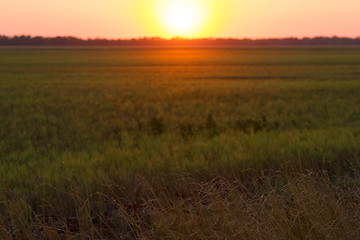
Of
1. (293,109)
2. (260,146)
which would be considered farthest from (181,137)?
(293,109)

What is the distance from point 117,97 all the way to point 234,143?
11972 mm

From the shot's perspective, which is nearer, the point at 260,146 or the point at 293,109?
the point at 260,146

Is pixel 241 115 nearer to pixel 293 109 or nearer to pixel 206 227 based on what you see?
pixel 293 109

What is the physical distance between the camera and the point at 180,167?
662 cm

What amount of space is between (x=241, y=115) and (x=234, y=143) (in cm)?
565

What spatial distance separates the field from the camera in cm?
382

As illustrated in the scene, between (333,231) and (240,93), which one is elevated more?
(333,231)

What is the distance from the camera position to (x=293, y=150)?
7.57 meters

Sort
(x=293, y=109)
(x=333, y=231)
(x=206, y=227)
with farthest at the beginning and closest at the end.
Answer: (x=293, y=109)
(x=206, y=227)
(x=333, y=231)

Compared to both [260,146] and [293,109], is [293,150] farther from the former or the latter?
[293,109]

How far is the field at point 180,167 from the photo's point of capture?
3.82m

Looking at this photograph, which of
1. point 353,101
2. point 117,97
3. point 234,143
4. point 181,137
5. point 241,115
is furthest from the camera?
point 117,97

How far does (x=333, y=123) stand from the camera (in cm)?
1197

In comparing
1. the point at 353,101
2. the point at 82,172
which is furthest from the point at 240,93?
the point at 82,172
